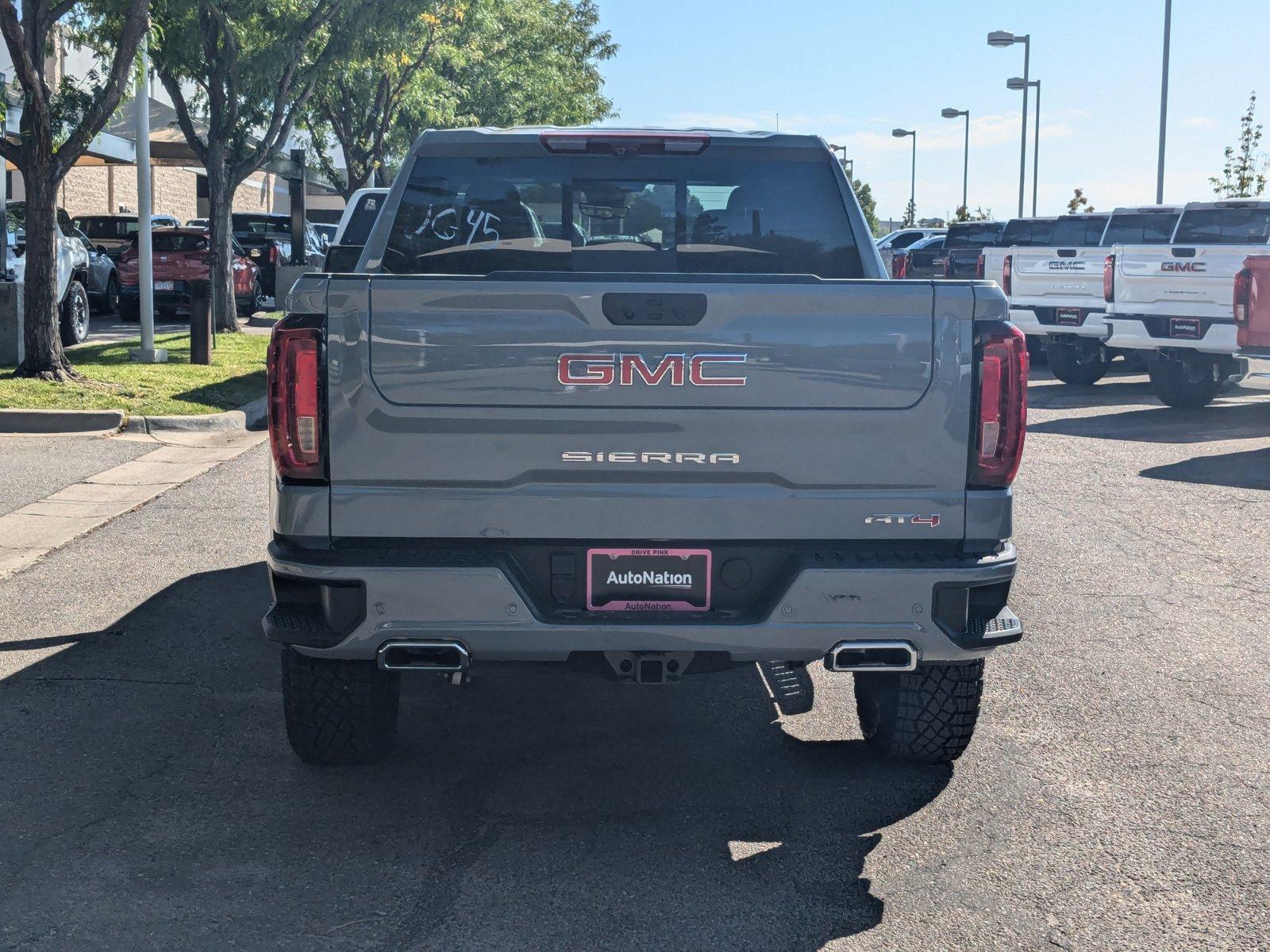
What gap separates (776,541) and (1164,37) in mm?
28285

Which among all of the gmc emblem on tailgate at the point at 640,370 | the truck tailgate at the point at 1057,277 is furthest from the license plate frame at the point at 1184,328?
the gmc emblem on tailgate at the point at 640,370

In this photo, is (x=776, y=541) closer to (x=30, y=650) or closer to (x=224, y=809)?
(x=224, y=809)

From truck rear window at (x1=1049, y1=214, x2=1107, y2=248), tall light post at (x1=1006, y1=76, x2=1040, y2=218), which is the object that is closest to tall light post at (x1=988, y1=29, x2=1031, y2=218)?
tall light post at (x1=1006, y1=76, x2=1040, y2=218)

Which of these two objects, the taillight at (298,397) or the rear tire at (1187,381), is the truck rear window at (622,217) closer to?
the taillight at (298,397)

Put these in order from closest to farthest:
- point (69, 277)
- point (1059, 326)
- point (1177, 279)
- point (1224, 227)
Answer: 1. point (1177, 279)
2. point (1224, 227)
3. point (69, 277)
4. point (1059, 326)

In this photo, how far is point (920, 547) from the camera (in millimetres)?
4332

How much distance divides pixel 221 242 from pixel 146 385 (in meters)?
7.00

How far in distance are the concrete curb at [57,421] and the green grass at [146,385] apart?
0.26 meters

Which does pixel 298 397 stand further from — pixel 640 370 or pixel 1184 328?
pixel 1184 328

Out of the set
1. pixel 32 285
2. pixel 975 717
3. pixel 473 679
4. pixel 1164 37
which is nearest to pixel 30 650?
pixel 473 679

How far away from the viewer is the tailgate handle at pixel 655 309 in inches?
163

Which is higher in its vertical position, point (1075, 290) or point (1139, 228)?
point (1139, 228)

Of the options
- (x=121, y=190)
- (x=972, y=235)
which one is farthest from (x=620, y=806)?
(x=121, y=190)

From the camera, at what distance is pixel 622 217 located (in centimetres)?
590
